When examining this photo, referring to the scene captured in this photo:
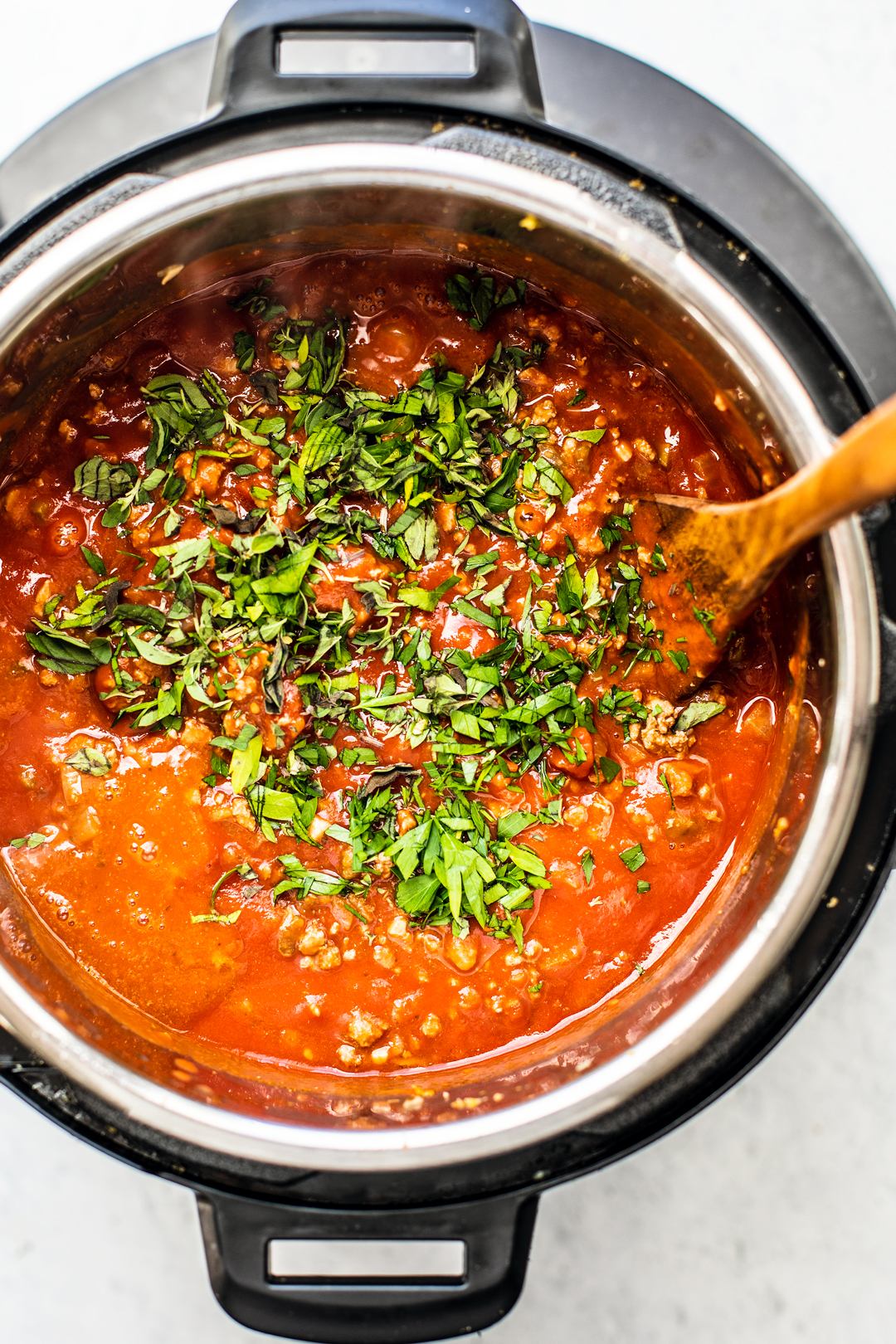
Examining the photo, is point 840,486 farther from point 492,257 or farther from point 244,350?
point 244,350

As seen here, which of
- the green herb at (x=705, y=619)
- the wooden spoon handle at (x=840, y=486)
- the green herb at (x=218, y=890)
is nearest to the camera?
the wooden spoon handle at (x=840, y=486)

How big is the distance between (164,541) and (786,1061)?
1623 mm

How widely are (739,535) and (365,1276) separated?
1.27 meters

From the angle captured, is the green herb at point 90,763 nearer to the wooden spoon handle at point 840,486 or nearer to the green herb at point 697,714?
the green herb at point 697,714

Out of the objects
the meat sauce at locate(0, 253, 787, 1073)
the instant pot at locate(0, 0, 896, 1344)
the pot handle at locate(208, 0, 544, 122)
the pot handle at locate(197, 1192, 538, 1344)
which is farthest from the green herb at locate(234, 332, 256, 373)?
the pot handle at locate(197, 1192, 538, 1344)

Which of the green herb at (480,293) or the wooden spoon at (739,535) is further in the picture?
the green herb at (480,293)

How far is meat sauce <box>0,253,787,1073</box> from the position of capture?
1.70m

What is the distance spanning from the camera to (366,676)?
1754mm

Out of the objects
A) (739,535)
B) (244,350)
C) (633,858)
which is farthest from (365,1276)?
(244,350)

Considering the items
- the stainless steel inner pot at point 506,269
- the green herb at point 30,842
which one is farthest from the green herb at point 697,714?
the green herb at point 30,842

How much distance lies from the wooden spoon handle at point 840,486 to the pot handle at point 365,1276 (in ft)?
3.53

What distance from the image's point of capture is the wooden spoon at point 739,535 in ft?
3.90

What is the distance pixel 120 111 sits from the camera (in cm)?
155

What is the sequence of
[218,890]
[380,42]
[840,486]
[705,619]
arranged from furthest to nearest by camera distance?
[218,890] → [705,619] → [380,42] → [840,486]
